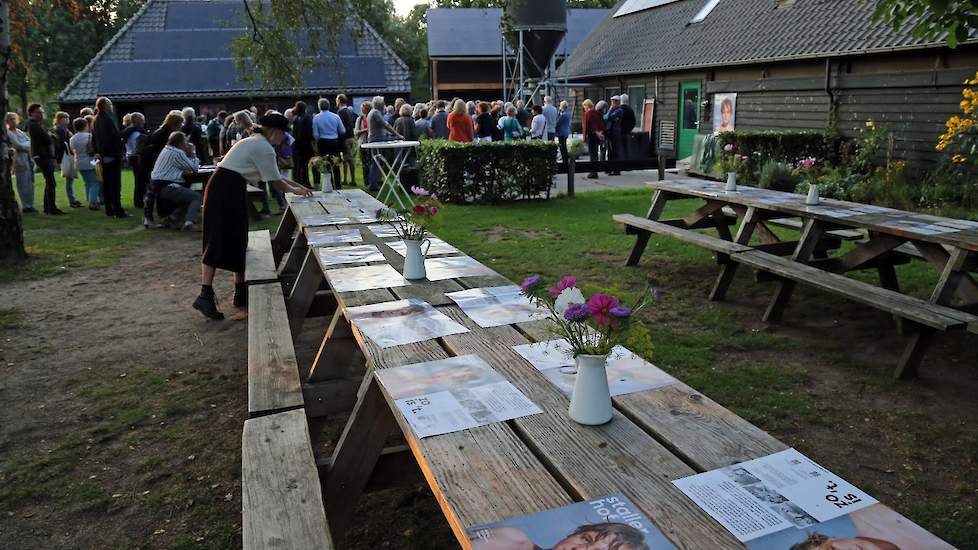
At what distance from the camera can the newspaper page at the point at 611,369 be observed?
2.30m

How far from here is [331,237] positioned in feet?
16.7

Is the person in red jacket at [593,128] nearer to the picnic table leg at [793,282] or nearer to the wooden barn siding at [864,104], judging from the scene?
the wooden barn siding at [864,104]

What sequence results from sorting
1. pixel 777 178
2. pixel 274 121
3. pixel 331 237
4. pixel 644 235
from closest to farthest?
1. pixel 331 237
2. pixel 274 121
3. pixel 644 235
4. pixel 777 178

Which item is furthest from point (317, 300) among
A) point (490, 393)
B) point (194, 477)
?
point (490, 393)

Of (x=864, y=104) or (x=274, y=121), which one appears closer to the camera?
→ (x=274, y=121)

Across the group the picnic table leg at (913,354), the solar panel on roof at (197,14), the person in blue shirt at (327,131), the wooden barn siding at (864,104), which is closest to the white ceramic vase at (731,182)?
the picnic table leg at (913,354)

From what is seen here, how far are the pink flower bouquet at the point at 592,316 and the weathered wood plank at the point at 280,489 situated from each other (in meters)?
0.91

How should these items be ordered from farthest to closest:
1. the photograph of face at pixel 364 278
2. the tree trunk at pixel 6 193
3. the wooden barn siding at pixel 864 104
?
1. the wooden barn siding at pixel 864 104
2. the tree trunk at pixel 6 193
3. the photograph of face at pixel 364 278

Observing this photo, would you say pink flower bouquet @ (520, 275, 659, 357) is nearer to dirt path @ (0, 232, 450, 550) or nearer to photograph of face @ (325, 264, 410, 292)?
dirt path @ (0, 232, 450, 550)

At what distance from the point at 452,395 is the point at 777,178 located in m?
10.6

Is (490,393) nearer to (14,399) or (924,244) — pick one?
(14,399)

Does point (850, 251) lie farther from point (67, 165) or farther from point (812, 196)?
point (67, 165)

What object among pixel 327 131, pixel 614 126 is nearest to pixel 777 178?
pixel 614 126

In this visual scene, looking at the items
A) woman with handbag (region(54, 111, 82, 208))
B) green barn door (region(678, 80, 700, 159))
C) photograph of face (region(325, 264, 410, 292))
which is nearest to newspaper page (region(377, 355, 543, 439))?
photograph of face (region(325, 264, 410, 292))
